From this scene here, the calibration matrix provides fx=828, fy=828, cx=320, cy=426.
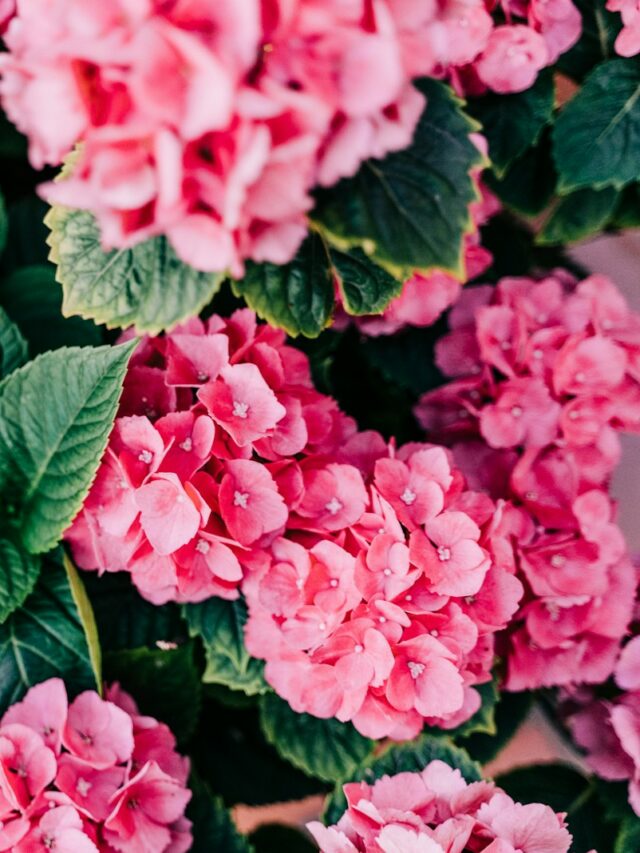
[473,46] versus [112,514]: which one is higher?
[473,46]

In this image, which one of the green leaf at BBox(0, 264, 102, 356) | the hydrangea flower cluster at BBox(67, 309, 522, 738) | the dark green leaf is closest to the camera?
the hydrangea flower cluster at BBox(67, 309, 522, 738)

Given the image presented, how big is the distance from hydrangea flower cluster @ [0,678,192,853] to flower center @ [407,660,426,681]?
0.24 m

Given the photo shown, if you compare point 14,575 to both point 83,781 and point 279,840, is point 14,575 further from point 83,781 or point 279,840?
point 279,840

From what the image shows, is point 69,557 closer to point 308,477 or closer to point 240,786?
point 308,477

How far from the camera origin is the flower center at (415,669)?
646 millimetres

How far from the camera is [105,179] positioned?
42cm

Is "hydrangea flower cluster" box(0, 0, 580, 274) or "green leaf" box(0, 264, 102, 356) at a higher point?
"hydrangea flower cluster" box(0, 0, 580, 274)

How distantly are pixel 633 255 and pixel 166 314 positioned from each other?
3.11ft

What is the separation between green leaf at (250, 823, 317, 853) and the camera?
1.06 m

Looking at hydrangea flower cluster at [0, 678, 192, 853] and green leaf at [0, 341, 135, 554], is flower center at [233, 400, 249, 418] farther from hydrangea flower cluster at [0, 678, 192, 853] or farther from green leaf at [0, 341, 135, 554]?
hydrangea flower cluster at [0, 678, 192, 853]

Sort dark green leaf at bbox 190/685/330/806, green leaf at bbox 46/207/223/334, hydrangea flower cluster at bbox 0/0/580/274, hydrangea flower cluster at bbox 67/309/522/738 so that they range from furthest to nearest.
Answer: dark green leaf at bbox 190/685/330/806 < hydrangea flower cluster at bbox 67/309/522/738 < green leaf at bbox 46/207/223/334 < hydrangea flower cluster at bbox 0/0/580/274

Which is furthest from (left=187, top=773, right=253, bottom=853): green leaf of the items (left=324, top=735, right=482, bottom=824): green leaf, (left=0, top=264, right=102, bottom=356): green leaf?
(left=0, top=264, right=102, bottom=356): green leaf

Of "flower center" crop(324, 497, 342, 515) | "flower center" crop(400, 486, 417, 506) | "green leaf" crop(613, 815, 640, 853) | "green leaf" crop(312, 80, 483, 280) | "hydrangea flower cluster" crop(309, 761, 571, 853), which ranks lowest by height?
"green leaf" crop(613, 815, 640, 853)

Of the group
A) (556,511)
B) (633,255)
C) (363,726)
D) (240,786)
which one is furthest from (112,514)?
(633,255)
